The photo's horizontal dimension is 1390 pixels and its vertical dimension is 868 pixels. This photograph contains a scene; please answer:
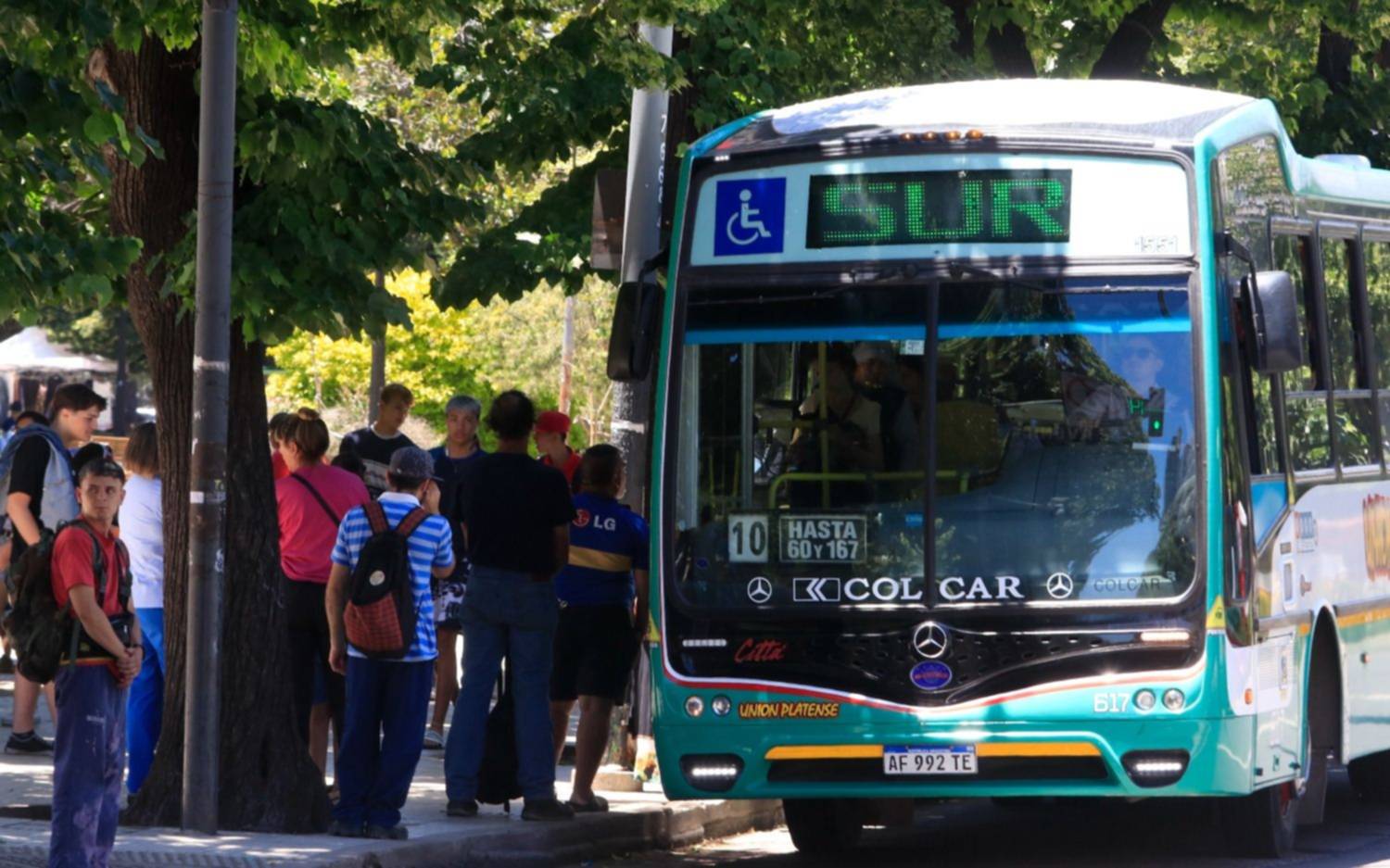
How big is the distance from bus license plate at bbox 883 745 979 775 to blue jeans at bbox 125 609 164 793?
11.5 feet

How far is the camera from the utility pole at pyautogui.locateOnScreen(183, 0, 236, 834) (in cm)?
982

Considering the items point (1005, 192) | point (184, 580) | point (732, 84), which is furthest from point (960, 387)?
point (732, 84)

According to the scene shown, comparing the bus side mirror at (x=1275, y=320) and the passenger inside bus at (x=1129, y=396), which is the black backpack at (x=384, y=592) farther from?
the bus side mirror at (x=1275, y=320)

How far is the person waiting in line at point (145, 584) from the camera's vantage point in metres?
11.4

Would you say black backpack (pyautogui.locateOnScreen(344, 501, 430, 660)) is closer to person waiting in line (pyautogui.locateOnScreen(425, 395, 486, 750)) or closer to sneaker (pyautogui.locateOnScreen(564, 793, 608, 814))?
sneaker (pyautogui.locateOnScreen(564, 793, 608, 814))

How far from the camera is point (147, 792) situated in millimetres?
10742

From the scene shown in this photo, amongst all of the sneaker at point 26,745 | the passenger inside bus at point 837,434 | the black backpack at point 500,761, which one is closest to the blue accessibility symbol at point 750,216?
the passenger inside bus at point 837,434

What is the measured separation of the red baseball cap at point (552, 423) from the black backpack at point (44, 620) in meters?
4.85

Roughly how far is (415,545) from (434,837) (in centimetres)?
124

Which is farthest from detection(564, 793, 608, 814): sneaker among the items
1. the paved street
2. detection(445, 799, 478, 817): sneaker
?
detection(445, 799, 478, 817): sneaker

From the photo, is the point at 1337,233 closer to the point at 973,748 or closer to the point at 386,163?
the point at 973,748

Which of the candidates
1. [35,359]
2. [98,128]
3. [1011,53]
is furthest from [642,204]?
[35,359]

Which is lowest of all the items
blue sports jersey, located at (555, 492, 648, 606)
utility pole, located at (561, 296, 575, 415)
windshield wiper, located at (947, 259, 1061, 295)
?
blue sports jersey, located at (555, 492, 648, 606)

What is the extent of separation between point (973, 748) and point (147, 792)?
3.66 m
